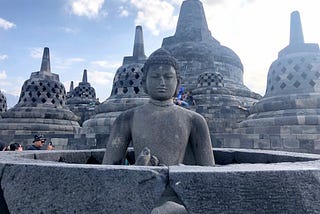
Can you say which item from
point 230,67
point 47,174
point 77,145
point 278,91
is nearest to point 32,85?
point 77,145

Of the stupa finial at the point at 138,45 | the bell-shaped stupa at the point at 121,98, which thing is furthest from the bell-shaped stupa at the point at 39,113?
the stupa finial at the point at 138,45

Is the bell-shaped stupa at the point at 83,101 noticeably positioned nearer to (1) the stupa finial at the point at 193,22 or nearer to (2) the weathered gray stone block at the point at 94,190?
(1) the stupa finial at the point at 193,22

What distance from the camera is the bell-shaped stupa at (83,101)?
16.9m

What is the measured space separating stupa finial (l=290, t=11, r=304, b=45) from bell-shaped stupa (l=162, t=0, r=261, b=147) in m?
4.06

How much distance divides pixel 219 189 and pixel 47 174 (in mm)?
950

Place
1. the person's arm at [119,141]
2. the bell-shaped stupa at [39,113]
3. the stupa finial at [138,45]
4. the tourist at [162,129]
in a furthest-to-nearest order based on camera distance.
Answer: the stupa finial at [138,45] < the bell-shaped stupa at [39,113] < the person's arm at [119,141] < the tourist at [162,129]

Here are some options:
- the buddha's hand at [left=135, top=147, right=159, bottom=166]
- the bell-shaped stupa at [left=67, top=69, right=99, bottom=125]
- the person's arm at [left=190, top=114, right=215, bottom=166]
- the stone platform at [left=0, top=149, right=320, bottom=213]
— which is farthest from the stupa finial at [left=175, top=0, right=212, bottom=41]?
the stone platform at [left=0, top=149, right=320, bottom=213]

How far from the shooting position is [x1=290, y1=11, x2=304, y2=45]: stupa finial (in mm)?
8742

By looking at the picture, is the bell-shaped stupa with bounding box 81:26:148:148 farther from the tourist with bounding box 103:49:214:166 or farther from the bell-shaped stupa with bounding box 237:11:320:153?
the tourist with bounding box 103:49:214:166

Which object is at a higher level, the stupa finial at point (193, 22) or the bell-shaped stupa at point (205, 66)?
the stupa finial at point (193, 22)

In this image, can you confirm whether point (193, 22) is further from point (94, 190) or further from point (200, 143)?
point (94, 190)

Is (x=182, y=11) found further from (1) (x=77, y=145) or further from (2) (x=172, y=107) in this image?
(2) (x=172, y=107)

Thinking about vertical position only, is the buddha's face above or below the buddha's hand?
above

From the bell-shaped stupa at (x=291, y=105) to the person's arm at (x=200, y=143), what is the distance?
3846 mm
